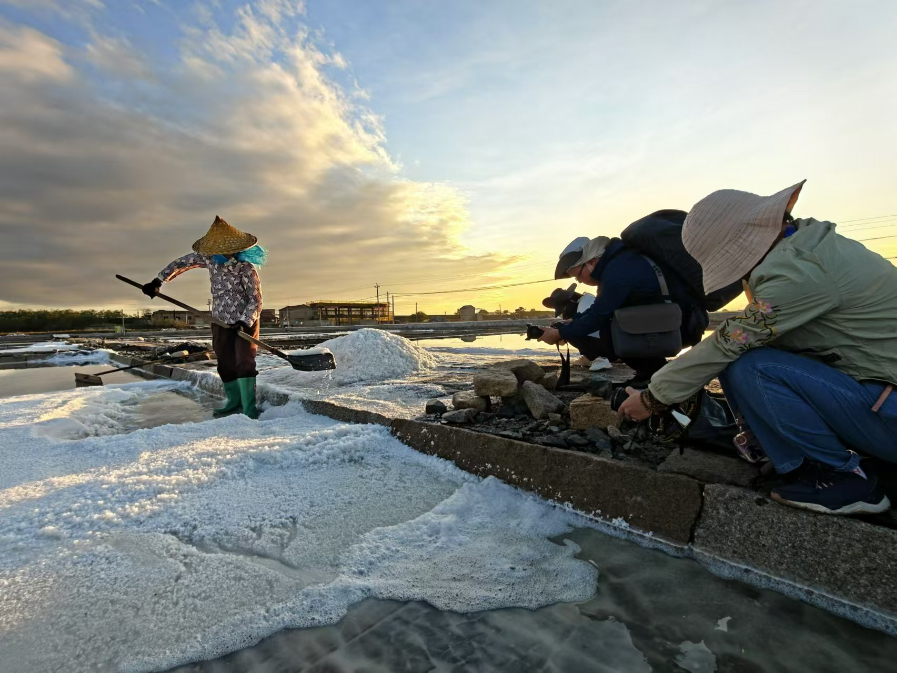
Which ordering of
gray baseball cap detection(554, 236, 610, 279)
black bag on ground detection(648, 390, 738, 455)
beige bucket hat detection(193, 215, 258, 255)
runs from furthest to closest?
beige bucket hat detection(193, 215, 258, 255)
gray baseball cap detection(554, 236, 610, 279)
black bag on ground detection(648, 390, 738, 455)

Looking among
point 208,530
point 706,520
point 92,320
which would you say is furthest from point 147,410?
point 92,320

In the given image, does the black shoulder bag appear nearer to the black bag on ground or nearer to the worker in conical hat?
the black bag on ground

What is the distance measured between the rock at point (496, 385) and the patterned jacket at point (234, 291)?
8.34 ft

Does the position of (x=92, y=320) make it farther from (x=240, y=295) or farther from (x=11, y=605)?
(x=11, y=605)

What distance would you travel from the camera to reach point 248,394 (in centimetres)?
434

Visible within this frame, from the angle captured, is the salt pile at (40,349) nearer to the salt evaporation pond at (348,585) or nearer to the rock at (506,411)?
the salt evaporation pond at (348,585)

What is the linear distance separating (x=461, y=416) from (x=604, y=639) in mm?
1753

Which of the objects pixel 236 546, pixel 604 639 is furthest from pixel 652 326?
pixel 236 546

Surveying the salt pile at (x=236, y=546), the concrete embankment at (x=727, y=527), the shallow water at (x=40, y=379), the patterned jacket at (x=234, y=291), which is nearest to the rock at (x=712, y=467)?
the concrete embankment at (x=727, y=527)

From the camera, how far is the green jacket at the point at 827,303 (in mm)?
1354

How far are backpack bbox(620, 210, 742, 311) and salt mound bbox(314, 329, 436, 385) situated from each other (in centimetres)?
365

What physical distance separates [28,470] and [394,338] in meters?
4.38

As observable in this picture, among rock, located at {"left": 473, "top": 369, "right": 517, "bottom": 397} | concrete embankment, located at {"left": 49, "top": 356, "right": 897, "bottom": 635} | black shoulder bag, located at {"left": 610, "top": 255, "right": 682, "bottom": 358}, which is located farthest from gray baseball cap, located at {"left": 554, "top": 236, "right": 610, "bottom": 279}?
concrete embankment, located at {"left": 49, "top": 356, "right": 897, "bottom": 635}

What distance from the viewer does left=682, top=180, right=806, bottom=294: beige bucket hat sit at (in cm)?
146
